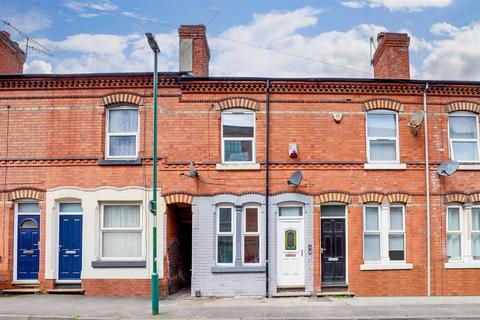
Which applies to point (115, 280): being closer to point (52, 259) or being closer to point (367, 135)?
point (52, 259)

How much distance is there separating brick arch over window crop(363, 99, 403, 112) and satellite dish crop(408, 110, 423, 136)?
1.92ft

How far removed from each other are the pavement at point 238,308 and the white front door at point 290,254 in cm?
83

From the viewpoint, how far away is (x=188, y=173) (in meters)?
15.5

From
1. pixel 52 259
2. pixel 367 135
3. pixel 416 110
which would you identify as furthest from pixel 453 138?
pixel 52 259

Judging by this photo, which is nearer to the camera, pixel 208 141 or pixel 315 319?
pixel 315 319

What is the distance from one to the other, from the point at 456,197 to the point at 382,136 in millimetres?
3079

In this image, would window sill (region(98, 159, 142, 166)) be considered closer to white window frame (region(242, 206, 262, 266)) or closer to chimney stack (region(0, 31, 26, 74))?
white window frame (region(242, 206, 262, 266))

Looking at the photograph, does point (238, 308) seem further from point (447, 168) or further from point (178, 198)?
point (447, 168)

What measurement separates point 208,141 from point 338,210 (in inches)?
190

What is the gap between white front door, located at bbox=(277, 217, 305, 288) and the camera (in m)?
15.4

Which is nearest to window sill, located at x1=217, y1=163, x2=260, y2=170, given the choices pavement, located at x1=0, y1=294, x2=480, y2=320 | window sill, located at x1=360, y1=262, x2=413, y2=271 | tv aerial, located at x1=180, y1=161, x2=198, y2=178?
tv aerial, located at x1=180, y1=161, x2=198, y2=178

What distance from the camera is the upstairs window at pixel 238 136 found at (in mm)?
15812

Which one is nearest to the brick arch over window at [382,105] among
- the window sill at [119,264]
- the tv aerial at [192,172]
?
the tv aerial at [192,172]

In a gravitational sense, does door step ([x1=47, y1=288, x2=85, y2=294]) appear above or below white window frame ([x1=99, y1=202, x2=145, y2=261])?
below
